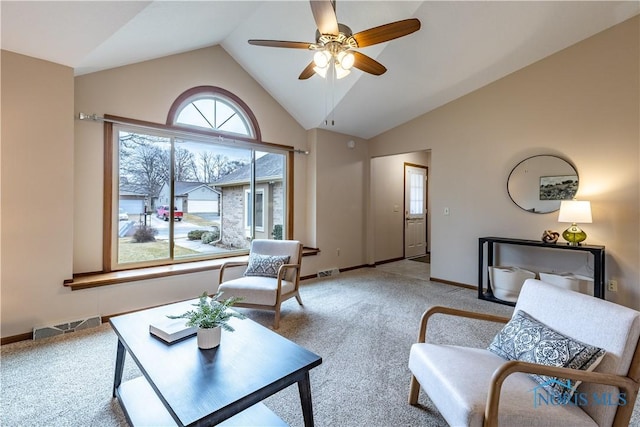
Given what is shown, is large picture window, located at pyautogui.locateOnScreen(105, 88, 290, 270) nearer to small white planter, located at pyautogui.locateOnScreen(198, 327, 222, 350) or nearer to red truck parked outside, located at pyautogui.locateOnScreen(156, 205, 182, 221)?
red truck parked outside, located at pyautogui.locateOnScreen(156, 205, 182, 221)

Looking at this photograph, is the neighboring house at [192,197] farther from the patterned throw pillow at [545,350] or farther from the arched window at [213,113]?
the patterned throw pillow at [545,350]

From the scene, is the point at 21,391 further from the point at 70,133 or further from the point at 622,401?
the point at 622,401

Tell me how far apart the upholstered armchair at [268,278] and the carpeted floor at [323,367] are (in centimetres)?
25

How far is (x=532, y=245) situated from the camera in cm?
361

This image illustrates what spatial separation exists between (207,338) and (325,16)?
221 centimetres

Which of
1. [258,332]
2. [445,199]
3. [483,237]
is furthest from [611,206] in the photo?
[258,332]

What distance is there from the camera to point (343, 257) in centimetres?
542

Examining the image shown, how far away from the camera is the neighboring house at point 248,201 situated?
14.8 feet

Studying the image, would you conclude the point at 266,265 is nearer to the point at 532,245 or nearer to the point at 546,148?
the point at 532,245

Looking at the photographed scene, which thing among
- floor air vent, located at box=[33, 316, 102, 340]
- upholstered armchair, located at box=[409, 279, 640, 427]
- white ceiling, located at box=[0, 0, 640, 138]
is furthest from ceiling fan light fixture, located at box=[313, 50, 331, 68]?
floor air vent, located at box=[33, 316, 102, 340]

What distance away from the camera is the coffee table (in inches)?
46.9

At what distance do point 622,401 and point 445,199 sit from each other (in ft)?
12.2

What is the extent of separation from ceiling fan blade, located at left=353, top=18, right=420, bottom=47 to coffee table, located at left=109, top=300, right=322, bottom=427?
2293 mm

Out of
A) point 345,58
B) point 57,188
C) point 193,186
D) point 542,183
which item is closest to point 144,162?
point 193,186
